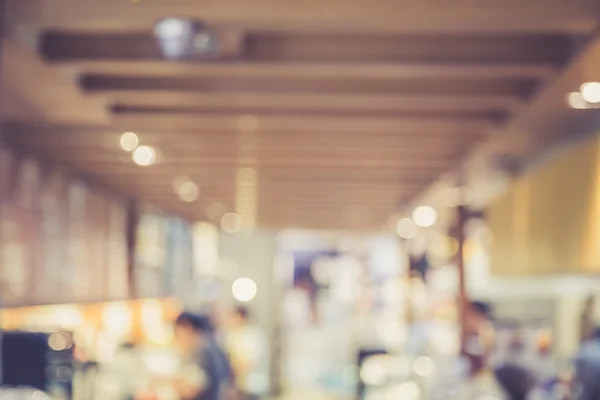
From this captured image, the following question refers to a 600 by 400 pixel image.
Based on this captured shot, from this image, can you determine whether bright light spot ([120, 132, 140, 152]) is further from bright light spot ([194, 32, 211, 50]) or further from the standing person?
the standing person

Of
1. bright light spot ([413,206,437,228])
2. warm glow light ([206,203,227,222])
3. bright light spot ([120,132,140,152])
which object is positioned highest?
bright light spot ([120,132,140,152])

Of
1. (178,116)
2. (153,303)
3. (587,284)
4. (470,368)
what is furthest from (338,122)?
(153,303)

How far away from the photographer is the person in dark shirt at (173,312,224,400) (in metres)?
5.94

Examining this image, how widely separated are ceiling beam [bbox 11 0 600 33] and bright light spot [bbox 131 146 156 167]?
2490mm

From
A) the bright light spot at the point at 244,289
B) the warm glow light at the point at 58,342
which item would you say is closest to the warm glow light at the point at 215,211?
the bright light spot at the point at 244,289

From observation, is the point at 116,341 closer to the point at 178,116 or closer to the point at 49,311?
the point at 49,311

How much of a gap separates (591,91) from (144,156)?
3181mm

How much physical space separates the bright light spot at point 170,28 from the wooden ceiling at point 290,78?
2.1 inches

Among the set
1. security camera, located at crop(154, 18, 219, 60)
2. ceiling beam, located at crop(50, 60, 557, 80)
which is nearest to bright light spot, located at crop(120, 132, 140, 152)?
ceiling beam, located at crop(50, 60, 557, 80)

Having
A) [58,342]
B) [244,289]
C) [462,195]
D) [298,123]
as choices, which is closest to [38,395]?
[58,342]

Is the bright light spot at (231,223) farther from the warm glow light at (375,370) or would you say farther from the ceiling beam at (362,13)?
the ceiling beam at (362,13)

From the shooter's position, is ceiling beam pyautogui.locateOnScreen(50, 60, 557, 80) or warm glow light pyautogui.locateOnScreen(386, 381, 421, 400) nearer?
ceiling beam pyautogui.locateOnScreen(50, 60, 557, 80)

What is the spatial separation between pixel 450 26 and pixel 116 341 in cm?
576

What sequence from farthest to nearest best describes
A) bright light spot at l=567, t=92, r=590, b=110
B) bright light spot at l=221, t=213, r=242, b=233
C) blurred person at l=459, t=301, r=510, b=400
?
bright light spot at l=221, t=213, r=242, b=233
blurred person at l=459, t=301, r=510, b=400
bright light spot at l=567, t=92, r=590, b=110
